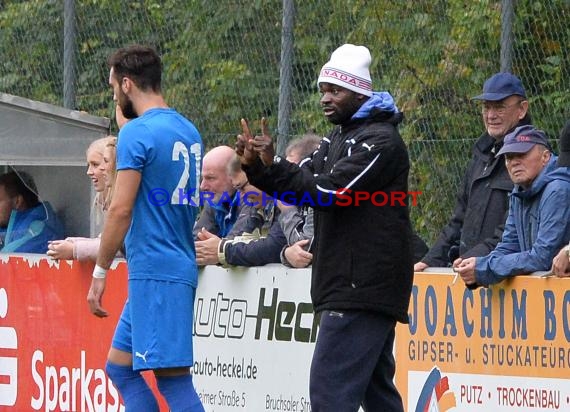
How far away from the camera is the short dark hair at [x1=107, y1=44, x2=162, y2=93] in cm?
709

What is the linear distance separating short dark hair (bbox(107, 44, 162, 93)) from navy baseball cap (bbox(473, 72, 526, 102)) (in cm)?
219

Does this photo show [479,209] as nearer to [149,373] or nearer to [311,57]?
[149,373]

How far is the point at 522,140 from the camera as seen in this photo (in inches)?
301

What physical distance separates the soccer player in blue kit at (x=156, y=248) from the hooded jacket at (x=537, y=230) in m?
1.53

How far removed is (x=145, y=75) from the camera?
710 cm

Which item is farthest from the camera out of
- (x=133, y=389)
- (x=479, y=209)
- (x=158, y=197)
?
(x=479, y=209)

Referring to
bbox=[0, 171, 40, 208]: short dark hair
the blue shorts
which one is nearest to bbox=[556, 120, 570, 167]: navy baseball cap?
the blue shorts

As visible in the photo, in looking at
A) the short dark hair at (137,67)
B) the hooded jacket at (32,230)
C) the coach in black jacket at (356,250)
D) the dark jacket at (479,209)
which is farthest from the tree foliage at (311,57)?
the short dark hair at (137,67)

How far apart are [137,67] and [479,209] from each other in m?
2.20

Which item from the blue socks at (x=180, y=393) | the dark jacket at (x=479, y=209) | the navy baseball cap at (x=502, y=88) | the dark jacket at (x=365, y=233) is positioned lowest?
the blue socks at (x=180, y=393)

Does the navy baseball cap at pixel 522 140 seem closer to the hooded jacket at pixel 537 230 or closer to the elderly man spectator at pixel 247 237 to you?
the hooded jacket at pixel 537 230

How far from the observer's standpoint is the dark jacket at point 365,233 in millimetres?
6605

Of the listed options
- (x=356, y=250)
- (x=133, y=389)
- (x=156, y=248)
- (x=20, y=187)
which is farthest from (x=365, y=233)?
(x=20, y=187)

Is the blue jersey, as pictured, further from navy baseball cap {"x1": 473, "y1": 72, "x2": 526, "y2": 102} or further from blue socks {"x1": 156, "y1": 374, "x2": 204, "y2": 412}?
navy baseball cap {"x1": 473, "y1": 72, "x2": 526, "y2": 102}
